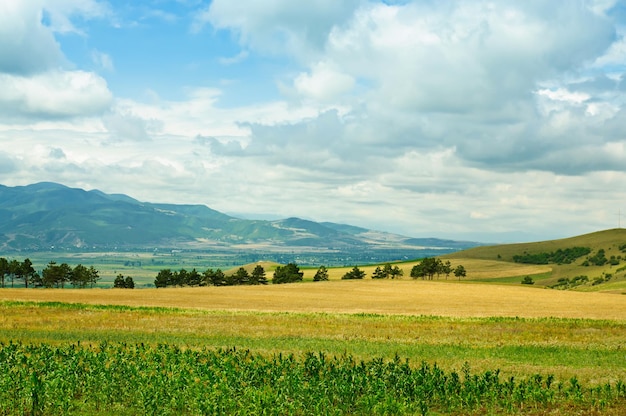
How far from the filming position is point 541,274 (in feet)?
643

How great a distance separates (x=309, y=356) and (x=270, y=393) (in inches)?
339

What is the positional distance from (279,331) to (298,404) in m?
26.6

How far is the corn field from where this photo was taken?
69.6ft

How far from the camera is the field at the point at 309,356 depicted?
73.7ft

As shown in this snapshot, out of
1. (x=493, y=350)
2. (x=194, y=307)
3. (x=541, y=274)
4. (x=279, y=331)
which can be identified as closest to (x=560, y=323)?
(x=493, y=350)

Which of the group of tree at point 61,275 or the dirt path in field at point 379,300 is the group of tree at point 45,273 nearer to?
the group of tree at point 61,275

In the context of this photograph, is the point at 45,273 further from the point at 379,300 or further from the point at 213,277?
the point at 379,300

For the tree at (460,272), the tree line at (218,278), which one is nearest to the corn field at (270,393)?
the tree line at (218,278)

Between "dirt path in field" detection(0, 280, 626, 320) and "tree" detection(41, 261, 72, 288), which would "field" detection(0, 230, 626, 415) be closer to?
"dirt path in field" detection(0, 280, 626, 320)

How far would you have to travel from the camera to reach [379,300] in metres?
91.4

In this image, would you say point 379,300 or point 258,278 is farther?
point 258,278

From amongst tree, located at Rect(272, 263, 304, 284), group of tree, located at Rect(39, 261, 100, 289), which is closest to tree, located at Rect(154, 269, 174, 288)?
group of tree, located at Rect(39, 261, 100, 289)

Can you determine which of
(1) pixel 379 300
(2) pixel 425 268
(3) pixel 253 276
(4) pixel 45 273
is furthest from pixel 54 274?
(2) pixel 425 268

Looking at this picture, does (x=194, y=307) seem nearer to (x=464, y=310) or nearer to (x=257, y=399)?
(x=464, y=310)
